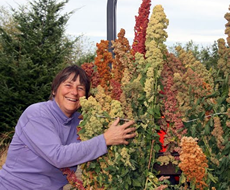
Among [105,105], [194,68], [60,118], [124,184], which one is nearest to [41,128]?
[60,118]

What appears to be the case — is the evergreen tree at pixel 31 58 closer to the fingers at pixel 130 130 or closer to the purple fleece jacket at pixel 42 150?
the purple fleece jacket at pixel 42 150

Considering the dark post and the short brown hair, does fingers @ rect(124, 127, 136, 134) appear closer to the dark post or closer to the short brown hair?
the short brown hair

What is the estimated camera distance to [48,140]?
2.55 meters

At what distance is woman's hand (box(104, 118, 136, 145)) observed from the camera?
2.20 m

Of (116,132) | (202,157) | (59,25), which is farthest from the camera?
(59,25)

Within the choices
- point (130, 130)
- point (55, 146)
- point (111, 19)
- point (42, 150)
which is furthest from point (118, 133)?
point (111, 19)

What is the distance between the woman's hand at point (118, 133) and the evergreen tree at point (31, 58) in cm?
721

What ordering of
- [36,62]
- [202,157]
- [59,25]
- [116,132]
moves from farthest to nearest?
1. [59,25]
2. [36,62]
3. [116,132]
4. [202,157]

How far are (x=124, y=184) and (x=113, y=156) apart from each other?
192 mm

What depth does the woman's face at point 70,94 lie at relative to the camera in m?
2.75

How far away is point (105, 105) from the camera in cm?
241

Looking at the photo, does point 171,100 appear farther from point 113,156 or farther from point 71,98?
point 71,98

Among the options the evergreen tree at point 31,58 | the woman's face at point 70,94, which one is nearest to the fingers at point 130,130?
the woman's face at point 70,94

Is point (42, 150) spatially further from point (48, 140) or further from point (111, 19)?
point (111, 19)
